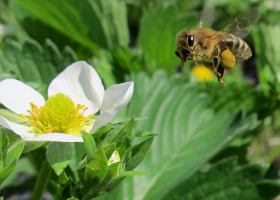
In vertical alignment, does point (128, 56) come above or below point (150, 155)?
above

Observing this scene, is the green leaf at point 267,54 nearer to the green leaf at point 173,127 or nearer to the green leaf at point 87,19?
the green leaf at point 173,127

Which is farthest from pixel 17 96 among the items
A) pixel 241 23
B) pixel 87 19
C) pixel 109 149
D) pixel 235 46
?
pixel 87 19

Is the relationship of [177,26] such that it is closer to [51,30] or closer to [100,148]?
[51,30]

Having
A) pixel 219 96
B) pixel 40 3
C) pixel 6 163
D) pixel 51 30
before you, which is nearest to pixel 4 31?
pixel 51 30

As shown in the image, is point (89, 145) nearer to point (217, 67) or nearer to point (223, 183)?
point (217, 67)

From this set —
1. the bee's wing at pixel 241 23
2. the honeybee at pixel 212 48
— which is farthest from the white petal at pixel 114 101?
the bee's wing at pixel 241 23
